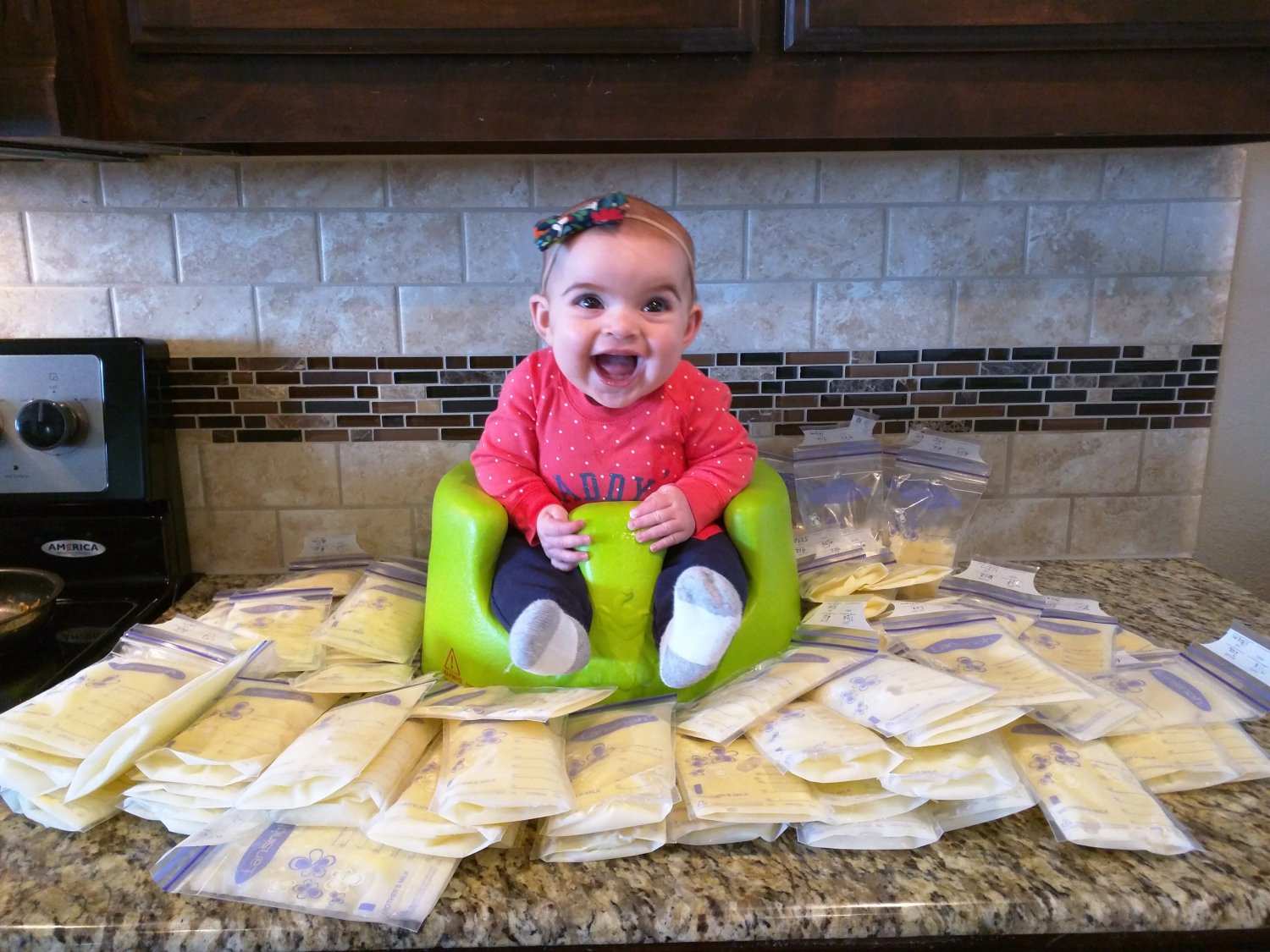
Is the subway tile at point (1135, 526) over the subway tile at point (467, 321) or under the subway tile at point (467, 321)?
under

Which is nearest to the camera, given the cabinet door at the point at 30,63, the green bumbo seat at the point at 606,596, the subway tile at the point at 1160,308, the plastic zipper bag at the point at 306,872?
the plastic zipper bag at the point at 306,872

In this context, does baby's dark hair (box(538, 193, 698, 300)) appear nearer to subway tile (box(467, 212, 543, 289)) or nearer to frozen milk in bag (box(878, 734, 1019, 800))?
subway tile (box(467, 212, 543, 289))

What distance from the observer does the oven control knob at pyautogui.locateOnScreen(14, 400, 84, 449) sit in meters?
0.94

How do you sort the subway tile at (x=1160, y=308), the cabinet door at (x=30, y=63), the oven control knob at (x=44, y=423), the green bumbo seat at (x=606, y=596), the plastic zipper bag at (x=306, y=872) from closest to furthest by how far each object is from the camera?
the plastic zipper bag at (x=306, y=872), the cabinet door at (x=30, y=63), the green bumbo seat at (x=606, y=596), the oven control knob at (x=44, y=423), the subway tile at (x=1160, y=308)

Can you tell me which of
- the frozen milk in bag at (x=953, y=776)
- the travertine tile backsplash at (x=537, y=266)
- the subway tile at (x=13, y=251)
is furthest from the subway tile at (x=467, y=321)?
the frozen milk in bag at (x=953, y=776)

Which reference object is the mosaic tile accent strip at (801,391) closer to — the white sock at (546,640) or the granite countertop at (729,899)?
the white sock at (546,640)

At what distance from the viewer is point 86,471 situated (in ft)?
3.20

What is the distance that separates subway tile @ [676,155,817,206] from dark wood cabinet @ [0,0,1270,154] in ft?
0.99

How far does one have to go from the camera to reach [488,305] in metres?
1.04

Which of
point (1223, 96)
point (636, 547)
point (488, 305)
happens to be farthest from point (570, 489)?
point (1223, 96)

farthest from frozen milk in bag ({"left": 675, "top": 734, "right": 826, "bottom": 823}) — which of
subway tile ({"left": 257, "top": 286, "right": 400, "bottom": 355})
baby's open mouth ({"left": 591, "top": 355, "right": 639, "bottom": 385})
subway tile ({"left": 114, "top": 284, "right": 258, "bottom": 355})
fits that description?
subway tile ({"left": 114, "top": 284, "right": 258, "bottom": 355})

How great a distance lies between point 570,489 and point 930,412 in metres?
0.51

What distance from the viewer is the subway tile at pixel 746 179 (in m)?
1.01

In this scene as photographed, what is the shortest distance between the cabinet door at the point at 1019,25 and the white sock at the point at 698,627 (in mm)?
446
